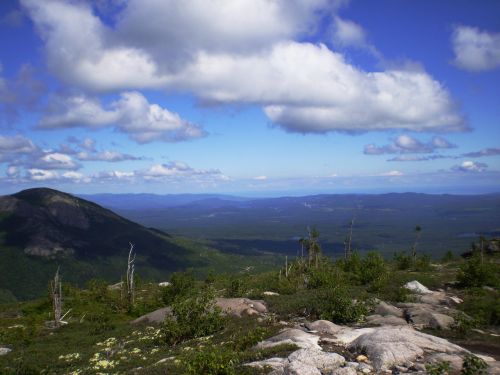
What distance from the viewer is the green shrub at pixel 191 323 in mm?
27469

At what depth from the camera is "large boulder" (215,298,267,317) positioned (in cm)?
3161

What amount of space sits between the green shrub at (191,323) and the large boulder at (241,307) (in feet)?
7.47

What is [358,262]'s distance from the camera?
5759 centimetres

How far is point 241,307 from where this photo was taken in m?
32.6

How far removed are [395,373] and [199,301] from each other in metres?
17.1

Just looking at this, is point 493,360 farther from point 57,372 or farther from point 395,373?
point 57,372

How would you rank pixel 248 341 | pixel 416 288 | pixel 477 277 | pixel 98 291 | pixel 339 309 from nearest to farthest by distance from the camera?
pixel 248 341, pixel 339 309, pixel 416 288, pixel 477 277, pixel 98 291

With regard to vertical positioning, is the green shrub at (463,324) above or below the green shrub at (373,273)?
above

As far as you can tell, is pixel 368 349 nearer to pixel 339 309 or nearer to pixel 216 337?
pixel 339 309

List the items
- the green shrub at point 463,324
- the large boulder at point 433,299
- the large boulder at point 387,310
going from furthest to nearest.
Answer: the large boulder at point 433,299 → the large boulder at point 387,310 → the green shrub at point 463,324

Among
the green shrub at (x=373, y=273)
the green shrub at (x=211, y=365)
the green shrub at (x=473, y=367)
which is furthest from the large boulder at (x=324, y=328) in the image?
the green shrub at (x=373, y=273)

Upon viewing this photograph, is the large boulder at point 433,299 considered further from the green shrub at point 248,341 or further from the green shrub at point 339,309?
the green shrub at point 248,341

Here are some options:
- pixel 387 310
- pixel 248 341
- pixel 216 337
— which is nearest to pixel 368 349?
pixel 248 341

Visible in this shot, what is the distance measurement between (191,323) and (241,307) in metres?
5.68
